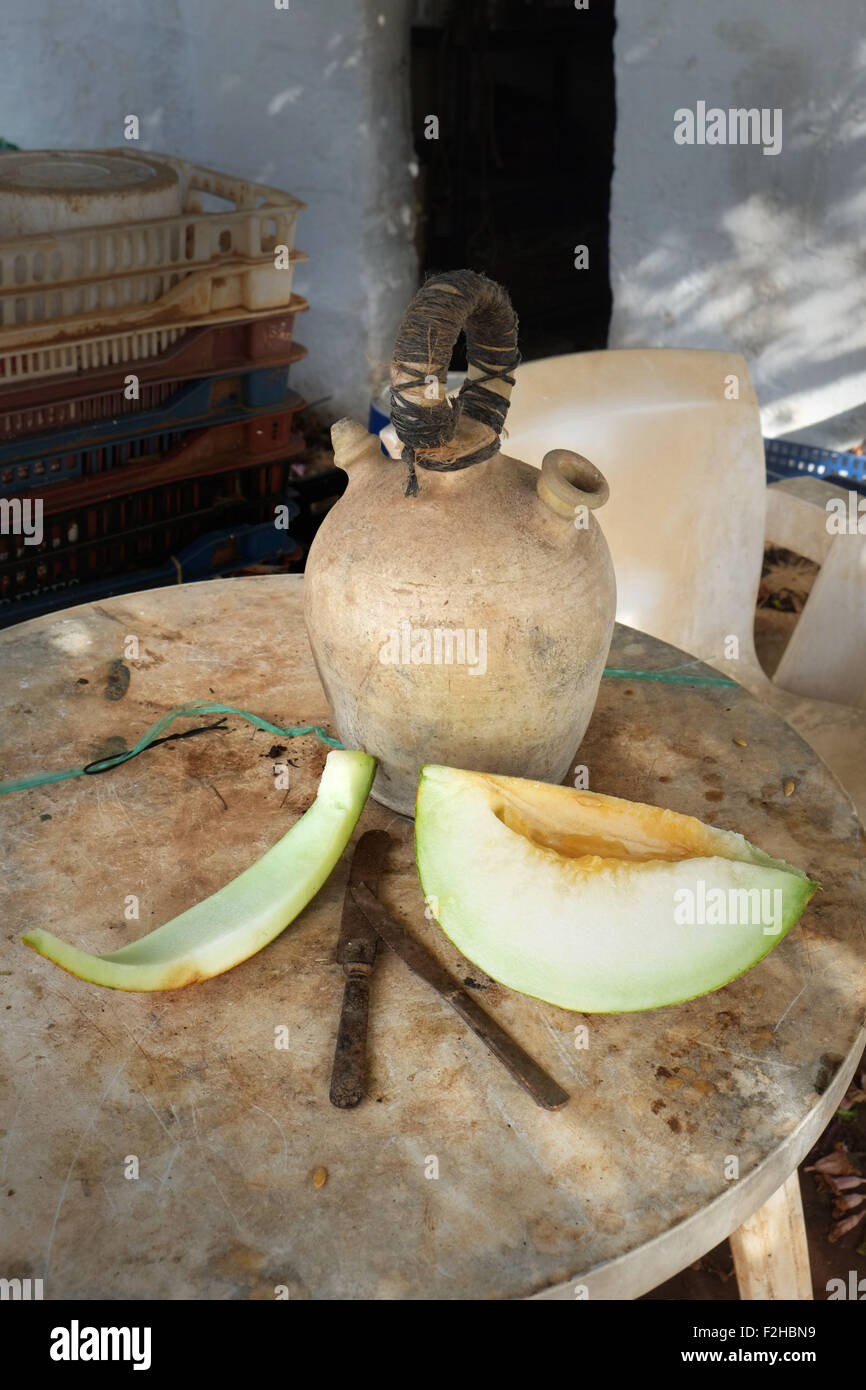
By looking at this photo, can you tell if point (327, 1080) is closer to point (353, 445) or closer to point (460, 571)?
point (460, 571)

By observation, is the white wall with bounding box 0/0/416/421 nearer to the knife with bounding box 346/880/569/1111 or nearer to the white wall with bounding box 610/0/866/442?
the white wall with bounding box 610/0/866/442

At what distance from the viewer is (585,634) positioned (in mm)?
1387

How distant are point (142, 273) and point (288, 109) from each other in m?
1.80

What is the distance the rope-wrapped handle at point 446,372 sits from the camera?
4.08 ft

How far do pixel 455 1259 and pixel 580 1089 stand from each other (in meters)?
0.21

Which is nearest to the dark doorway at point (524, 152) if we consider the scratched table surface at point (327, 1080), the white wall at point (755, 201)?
→ the white wall at point (755, 201)

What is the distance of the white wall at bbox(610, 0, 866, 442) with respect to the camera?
3.33 meters

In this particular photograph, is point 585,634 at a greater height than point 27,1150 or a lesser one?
greater

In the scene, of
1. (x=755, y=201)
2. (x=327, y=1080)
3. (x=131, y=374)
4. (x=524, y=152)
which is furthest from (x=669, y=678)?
(x=524, y=152)

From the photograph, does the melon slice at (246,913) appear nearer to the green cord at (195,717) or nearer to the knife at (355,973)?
the knife at (355,973)

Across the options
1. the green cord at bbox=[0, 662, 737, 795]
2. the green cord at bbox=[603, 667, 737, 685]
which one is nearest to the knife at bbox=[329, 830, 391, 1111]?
the green cord at bbox=[0, 662, 737, 795]

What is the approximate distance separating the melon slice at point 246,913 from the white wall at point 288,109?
3134 mm

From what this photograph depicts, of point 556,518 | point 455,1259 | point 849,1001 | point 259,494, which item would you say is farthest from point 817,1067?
point 259,494
